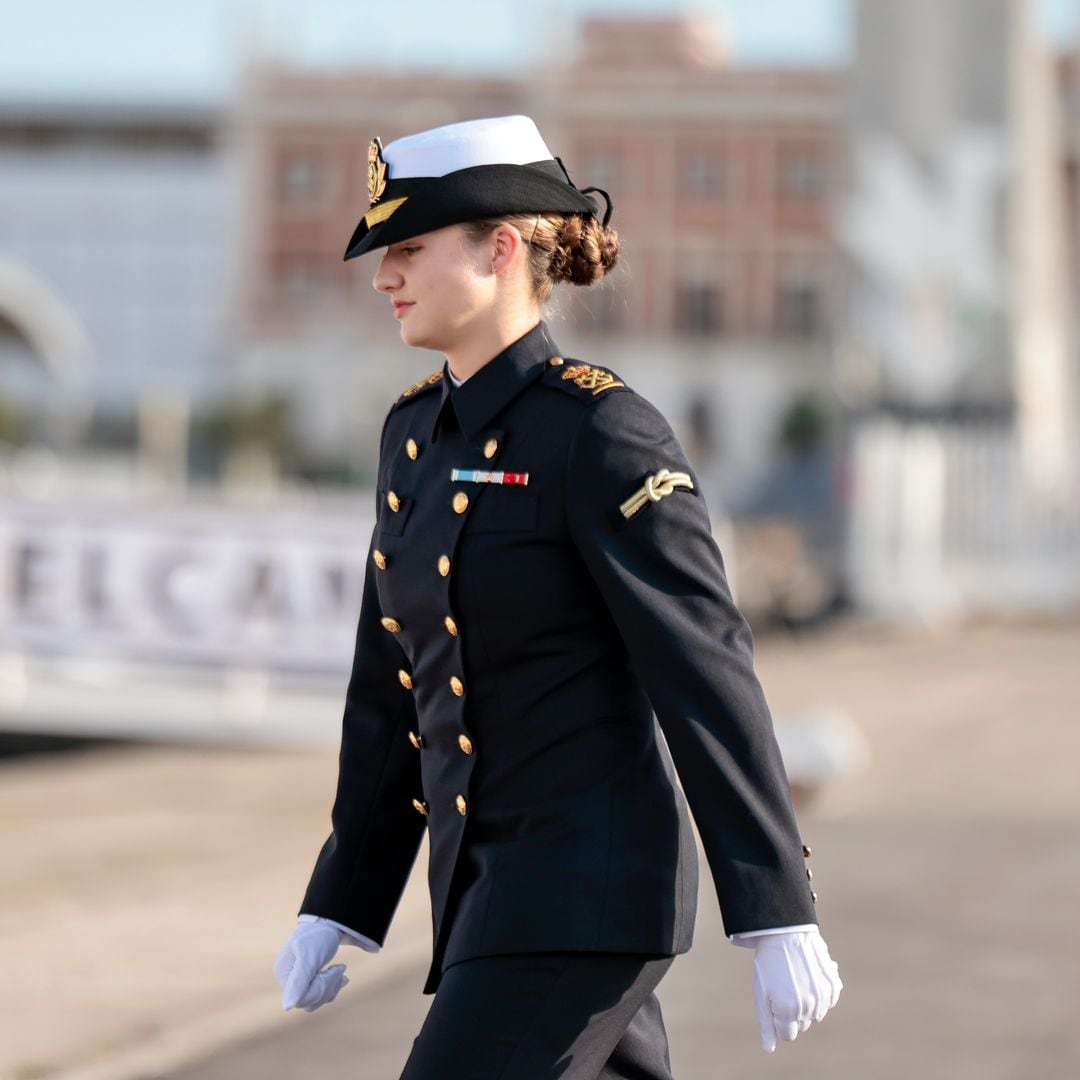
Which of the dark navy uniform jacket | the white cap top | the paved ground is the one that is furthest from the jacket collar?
the paved ground

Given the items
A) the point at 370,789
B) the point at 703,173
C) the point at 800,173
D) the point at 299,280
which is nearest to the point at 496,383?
the point at 370,789

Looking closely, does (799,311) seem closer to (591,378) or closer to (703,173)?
(703,173)

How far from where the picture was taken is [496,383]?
10.5ft

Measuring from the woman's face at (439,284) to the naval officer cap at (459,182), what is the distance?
0.11 ft

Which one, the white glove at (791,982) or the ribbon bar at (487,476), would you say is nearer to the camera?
the white glove at (791,982)

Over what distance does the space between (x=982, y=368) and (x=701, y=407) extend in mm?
42373

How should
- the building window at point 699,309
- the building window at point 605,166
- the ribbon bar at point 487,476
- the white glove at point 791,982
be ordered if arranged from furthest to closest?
1. the building window at point 605,166
2. the building window at point 699,309
3. the ribbon bar at point 487,476
4. the white glove at point 791,982

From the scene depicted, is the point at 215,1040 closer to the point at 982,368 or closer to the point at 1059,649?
the point at 1059,649

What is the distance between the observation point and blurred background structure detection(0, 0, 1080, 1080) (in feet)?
39.6

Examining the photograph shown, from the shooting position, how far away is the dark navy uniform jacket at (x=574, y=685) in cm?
298

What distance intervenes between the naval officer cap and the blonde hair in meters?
0.02

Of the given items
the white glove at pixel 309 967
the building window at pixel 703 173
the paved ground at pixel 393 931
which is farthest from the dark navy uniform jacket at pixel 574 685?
the building window at pixel 703 173

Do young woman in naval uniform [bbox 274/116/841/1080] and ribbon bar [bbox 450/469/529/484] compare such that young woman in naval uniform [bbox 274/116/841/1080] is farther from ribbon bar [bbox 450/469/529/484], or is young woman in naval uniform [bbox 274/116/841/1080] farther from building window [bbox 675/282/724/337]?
building window [bbox 675/282/724/337]

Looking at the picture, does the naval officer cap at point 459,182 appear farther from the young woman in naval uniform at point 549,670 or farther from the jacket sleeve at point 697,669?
the jacket sleeve at point 697,669
